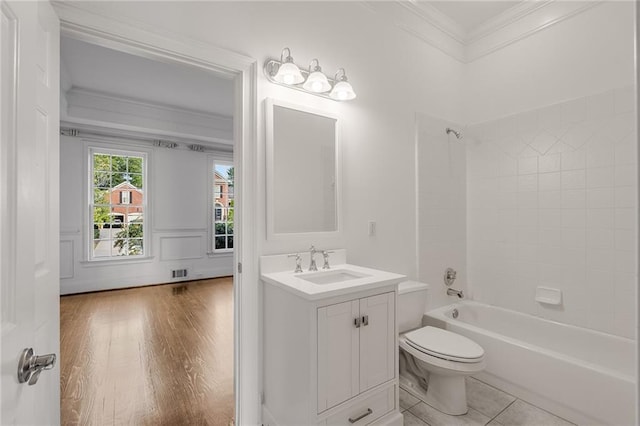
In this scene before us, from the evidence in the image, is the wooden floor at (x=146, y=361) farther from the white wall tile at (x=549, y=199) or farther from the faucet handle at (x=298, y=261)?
the white wall tile at (x=549, y=199)

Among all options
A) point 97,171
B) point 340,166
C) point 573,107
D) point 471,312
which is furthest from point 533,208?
point 97,171

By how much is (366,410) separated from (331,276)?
0.73 m

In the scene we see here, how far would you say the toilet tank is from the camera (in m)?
2.18

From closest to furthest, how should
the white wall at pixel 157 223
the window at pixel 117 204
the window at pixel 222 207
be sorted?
the white wall at pixel 157 223 → the window at pixel 117 204 → the window at pixel 222 207

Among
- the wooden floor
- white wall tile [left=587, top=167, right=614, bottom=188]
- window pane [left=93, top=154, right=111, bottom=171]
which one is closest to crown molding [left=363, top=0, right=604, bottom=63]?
white wall tile [left=587, top=167, right=614, bottom=188]

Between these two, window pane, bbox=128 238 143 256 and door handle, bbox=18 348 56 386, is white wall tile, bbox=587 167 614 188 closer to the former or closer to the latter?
door handle, bbox=18 348 56 386

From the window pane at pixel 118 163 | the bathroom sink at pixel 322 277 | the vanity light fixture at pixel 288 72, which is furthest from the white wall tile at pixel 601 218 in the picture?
the window pane at pixel 118 163

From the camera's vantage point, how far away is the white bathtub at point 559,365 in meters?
1.65

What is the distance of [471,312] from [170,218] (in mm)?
4653

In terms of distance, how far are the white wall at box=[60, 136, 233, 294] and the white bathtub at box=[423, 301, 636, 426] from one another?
4.29 meters

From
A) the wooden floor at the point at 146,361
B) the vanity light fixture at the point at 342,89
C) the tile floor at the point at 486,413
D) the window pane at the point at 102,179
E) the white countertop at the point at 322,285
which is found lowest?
the tile floor at the point at 486,413

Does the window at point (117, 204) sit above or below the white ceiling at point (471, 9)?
below

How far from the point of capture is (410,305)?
7.33 ft

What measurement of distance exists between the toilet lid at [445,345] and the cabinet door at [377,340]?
11.7 inches
